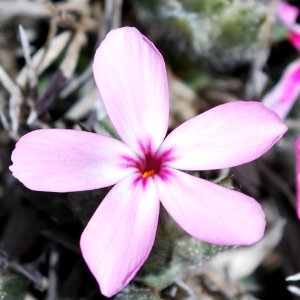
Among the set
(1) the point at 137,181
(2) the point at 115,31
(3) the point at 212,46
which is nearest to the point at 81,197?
(1) the point at 137,181

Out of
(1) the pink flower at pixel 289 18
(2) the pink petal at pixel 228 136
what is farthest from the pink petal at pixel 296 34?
(2) the pink petal at pixel 228 136

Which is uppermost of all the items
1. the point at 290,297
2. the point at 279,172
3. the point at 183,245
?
the point at 183,245

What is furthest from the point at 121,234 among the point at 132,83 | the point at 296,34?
the point at 296,34

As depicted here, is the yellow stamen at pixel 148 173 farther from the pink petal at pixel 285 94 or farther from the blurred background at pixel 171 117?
the pink petal at pixel 285 94

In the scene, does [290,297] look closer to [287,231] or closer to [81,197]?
[287,231]

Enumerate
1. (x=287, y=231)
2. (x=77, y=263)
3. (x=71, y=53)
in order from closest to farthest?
1. (x=77, y=263)
2. (x=71, y=53)
3. (x=287, y=231)
